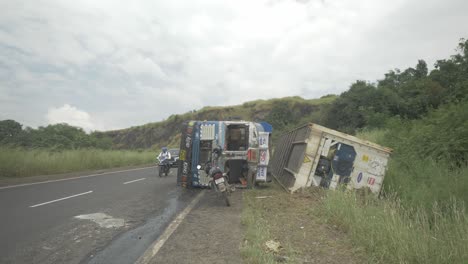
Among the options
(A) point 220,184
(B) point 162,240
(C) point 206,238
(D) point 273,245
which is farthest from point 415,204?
(B) point 162,240

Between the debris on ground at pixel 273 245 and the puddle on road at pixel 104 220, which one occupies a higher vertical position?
the debris on ground at pixel 273 245

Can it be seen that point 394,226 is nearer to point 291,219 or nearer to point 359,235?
point 359,235

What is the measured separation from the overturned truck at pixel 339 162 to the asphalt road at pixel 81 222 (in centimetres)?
382

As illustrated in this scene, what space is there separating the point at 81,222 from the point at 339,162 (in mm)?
7177

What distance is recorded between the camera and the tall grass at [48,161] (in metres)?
15.1

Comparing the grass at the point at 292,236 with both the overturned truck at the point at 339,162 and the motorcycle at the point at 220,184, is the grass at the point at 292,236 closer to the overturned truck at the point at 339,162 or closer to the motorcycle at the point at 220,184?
the motorcycle at the point at 220,184

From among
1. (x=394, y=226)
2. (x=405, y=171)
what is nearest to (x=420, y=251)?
(x=394, y=226)

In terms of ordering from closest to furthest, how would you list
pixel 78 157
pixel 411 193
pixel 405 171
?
pixel 411 193 < pixel 405 171 < pixel 78 157

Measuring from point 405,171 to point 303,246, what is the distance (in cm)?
743

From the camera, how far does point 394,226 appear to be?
500 centimetres

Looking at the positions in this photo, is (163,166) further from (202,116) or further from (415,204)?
(202,116)

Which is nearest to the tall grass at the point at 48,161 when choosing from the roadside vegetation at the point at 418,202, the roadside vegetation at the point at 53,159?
the roadside vegetation at the point at 53,159

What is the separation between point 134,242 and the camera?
5.58m

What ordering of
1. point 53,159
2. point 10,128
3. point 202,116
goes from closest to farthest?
point 53,159, point 10,128, point 202,116
